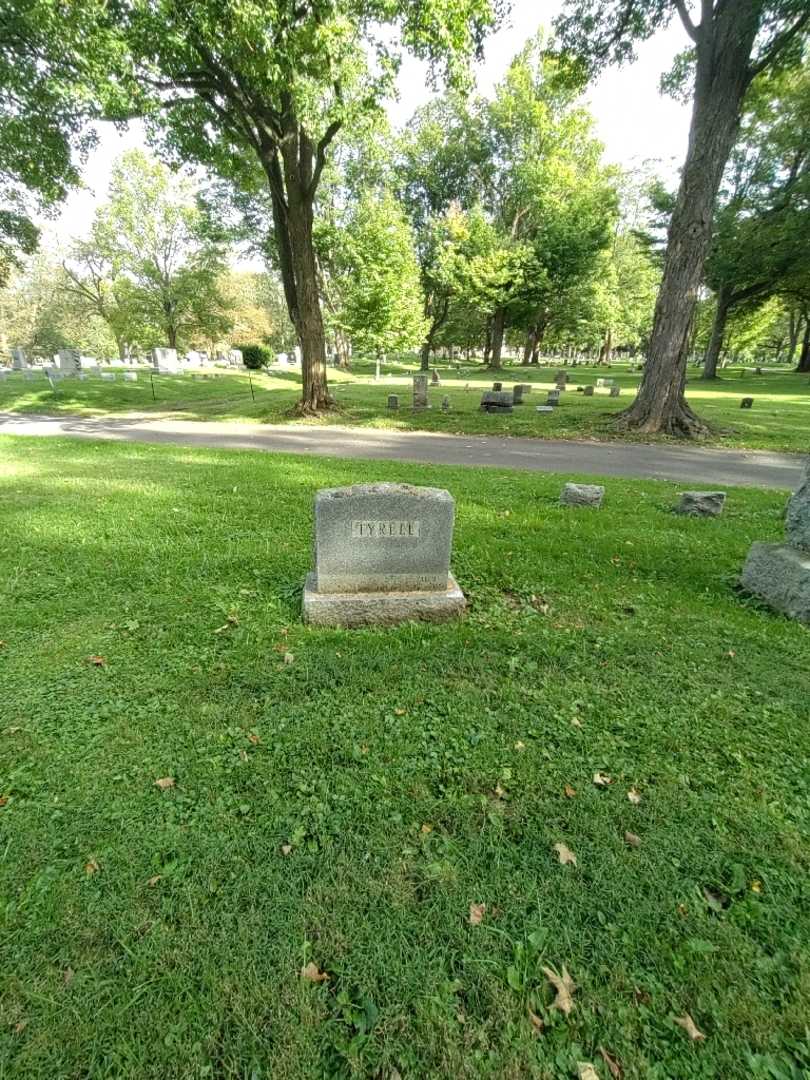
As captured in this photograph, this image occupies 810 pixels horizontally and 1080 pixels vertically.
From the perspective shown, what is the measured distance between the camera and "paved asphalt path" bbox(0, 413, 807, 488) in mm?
10308

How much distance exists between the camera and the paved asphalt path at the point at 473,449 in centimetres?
1031

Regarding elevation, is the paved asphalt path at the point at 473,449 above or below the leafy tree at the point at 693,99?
below

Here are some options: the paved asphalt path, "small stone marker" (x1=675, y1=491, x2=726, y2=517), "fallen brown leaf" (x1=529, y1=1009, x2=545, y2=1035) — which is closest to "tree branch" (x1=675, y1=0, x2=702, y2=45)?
the paved asphalt path

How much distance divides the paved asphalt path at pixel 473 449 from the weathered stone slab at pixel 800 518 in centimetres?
552

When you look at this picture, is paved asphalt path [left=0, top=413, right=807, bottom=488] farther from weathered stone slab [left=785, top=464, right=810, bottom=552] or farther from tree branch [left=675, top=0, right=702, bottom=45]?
tree branch [left=675, top=0, right=702, bottom=45]

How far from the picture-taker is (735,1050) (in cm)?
161

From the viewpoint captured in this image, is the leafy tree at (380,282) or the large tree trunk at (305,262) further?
the leafy tree at (380,282)

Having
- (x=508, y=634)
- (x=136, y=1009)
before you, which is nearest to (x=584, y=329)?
(x=508, y=634)

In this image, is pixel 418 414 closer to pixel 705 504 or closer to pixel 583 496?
pixel 583 496

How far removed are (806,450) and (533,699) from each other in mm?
13216

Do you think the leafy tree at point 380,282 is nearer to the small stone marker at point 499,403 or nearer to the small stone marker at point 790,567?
the small stone marker at point 499,403

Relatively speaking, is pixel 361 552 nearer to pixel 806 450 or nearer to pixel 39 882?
pixel 39 882

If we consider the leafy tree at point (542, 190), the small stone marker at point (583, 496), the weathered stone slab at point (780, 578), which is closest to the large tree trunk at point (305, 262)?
the small stone marker at point (583, 496)

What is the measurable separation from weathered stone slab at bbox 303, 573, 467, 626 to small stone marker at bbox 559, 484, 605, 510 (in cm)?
363
